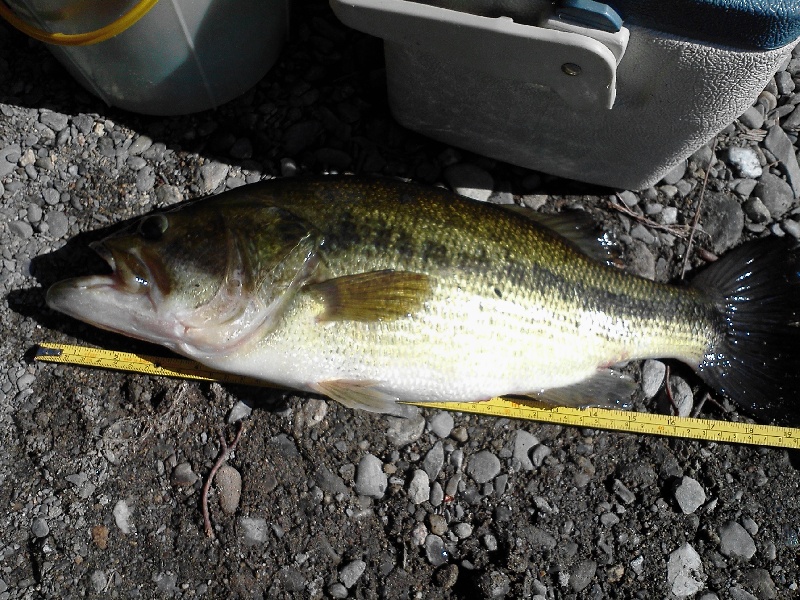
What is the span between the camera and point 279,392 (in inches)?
111

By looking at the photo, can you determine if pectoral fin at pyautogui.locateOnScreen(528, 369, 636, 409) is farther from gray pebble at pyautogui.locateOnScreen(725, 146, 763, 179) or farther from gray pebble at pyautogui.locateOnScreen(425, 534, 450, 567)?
gray pebble at pyautogui.locateOnScreen(725, 146, 763, 179)

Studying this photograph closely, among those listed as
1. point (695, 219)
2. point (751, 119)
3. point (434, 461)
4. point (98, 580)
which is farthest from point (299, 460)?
point (751, 119)

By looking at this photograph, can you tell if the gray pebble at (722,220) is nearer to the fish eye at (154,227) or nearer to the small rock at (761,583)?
the small rock at (761,583)

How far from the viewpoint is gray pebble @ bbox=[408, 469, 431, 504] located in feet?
9.18

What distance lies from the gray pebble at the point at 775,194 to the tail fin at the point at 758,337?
1.33ft

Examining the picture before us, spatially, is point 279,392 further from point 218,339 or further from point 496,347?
point 496,347

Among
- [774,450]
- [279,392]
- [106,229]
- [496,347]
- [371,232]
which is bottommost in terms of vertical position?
[774,450]

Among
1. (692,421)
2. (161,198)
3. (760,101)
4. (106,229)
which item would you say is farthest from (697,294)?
(106,229)

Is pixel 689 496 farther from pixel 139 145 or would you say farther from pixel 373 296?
pixel 139 145

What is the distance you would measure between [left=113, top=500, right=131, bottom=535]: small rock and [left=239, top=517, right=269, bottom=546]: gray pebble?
50cm

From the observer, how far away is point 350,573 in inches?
107

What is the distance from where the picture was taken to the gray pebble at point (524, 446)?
2865mm

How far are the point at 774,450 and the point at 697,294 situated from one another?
2.96 feet

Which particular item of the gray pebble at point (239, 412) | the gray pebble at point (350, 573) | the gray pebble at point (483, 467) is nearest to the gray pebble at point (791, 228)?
the gray pebble at point (483, 467)
